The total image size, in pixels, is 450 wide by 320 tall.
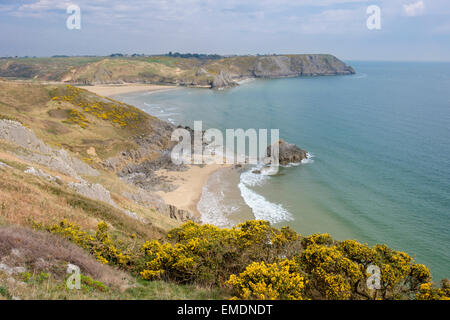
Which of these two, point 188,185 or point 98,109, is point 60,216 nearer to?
point 188,185

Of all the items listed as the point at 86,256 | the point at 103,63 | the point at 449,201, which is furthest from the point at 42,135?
the point at 103,63

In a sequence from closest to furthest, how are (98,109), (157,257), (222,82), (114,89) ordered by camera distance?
1. (157,257)
2. (98,109)
3. (114,89)
4. (222,82)

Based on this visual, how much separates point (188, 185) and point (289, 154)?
69.9 feet

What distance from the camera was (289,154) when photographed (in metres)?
53.9

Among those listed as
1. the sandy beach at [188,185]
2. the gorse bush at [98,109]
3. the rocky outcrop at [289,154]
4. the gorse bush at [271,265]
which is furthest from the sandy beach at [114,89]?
the gorse bush at [271,265]

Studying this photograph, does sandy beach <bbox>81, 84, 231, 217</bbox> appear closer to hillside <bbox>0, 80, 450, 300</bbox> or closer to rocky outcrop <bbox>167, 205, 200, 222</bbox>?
rocky outcrop <bbox>167, 205, 200, 222</bbox>

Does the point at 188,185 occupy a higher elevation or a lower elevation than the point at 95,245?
lower

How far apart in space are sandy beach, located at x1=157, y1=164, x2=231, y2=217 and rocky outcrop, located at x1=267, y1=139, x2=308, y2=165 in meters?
10.5

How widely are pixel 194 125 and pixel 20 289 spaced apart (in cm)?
7237

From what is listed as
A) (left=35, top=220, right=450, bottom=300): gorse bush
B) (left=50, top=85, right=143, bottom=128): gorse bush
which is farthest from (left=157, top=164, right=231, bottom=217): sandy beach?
(left=50, top=85, right=143, bottom=128): gorse bush

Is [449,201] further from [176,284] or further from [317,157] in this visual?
[176,284]

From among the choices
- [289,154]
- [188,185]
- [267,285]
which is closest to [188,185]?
[188,185]
